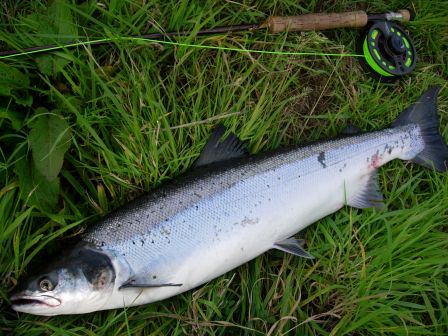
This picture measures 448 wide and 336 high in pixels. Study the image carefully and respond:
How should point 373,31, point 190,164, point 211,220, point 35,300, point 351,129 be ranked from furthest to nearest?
point 373,31 < point 351,129 < point 190,164 < point 211,220 < point 35,300

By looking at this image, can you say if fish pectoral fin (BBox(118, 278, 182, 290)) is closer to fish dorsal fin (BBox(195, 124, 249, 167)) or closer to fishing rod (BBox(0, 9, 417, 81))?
fish dorsal fin (BBox(195, 124, 249, 167))

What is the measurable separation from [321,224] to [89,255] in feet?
4.81

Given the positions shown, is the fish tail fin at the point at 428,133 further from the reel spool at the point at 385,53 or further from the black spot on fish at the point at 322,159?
the black spot on fish at the point at 322,159

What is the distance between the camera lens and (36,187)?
2266 mm

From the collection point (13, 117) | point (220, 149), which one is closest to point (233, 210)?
point (220, 149)

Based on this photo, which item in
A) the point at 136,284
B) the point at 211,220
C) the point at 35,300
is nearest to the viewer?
the point at 35,300

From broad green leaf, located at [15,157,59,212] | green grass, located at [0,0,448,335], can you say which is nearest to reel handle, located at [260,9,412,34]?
green grass, located at [0,0,448,335]

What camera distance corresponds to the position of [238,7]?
294 cm

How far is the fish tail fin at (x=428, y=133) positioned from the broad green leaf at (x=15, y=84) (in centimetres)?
237

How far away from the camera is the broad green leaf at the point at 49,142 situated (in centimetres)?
221

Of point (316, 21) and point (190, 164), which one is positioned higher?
point (316, 21)

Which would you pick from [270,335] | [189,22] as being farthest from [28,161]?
[270,335]

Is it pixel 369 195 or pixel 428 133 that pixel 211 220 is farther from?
pixel 428 133

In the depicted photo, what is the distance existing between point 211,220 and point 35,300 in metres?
0.95
